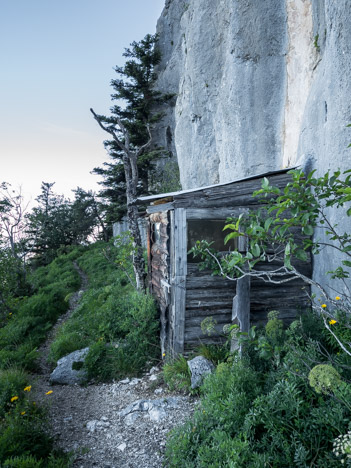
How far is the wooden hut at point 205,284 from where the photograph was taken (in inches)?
222

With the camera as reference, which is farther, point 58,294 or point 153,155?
point 153,155

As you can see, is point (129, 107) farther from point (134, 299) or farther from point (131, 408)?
point (131, 408)

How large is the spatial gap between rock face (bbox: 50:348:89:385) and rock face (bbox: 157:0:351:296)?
572 cm

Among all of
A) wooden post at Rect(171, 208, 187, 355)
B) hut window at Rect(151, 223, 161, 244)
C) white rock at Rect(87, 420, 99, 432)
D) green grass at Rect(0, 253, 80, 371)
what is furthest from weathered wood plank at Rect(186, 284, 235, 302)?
green grass at Rect(0, 253, 80, 371)

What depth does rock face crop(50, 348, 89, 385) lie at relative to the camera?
611 cm

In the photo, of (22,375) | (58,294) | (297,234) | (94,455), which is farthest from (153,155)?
(94,455)

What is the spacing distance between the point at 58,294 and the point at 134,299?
6.51 metres

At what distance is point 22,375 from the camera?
5.42m

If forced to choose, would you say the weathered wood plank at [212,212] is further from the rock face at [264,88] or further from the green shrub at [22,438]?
the green shrub at [22,438]

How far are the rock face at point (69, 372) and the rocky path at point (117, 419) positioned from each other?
5.2 inches

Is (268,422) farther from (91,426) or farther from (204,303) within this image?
(91,426)

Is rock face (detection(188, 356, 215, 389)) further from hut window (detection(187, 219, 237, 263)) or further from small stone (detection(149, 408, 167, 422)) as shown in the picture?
hut window (detection(187, 219, 237, 263))

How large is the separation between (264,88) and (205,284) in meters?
7.44

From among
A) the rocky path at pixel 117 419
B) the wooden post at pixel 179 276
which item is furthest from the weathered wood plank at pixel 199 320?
the rocky path at pixel 117 419
